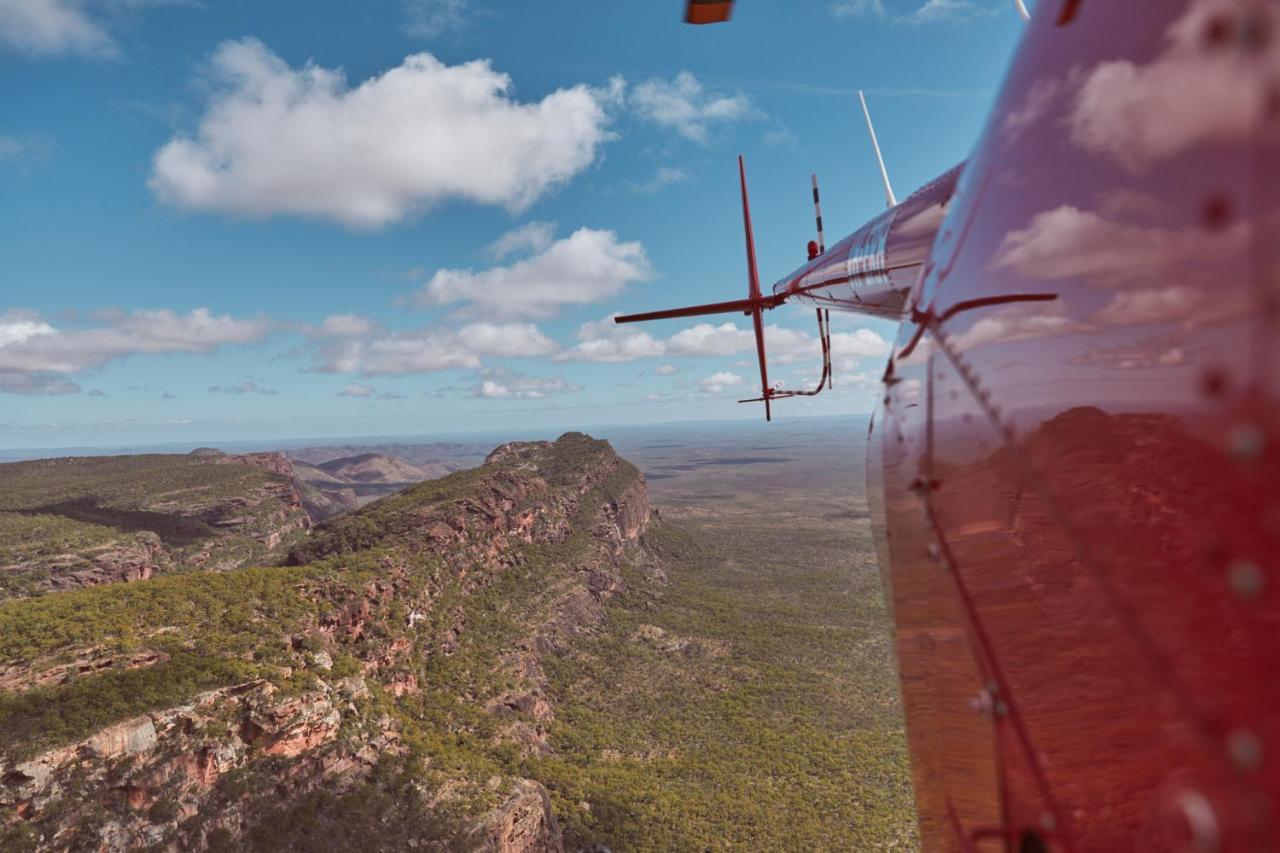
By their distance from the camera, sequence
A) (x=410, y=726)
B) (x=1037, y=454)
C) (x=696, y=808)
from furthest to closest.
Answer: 1. (x=696, y=808)
2. (x=410, y=726)
3. (x=1037, y=454)

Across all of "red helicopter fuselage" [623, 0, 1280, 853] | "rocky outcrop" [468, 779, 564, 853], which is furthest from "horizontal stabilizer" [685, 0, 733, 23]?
"rocky outcrop" [468, 779, 564, 853]

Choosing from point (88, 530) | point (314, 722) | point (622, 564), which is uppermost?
point (88, 530)

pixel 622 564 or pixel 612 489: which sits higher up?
pixel 612 489

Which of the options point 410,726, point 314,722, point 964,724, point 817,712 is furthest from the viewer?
point 817,712

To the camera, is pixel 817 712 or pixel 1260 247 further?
pixel 817 712

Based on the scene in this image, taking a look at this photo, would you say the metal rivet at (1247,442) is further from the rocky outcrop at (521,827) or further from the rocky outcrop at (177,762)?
the rocky outcrop at (521,827)

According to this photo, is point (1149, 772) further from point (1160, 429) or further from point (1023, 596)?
point (1160, 429)

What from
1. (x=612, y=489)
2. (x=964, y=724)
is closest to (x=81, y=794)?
(x=964, y=724)
